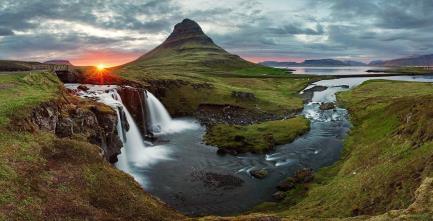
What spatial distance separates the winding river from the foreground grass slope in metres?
15.2

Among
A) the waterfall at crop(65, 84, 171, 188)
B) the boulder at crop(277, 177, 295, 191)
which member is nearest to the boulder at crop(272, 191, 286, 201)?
the boulder at crop(277, 177, 295, 191)

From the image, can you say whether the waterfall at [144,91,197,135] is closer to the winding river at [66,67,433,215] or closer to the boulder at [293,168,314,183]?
the winding river at [66,67,433,215]

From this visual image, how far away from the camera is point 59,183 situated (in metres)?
31.3

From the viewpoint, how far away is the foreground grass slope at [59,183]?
2716cm

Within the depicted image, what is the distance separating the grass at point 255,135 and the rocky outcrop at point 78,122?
23.1 m

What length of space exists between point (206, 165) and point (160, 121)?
38.0 meters

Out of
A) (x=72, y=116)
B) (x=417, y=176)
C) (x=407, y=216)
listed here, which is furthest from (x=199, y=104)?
(x=407, y=216)

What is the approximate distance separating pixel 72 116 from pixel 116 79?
Answer: 207 ft

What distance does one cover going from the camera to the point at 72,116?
5581cm

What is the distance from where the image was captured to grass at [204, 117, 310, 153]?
76825 millimetres

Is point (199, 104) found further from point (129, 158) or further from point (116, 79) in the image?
point (129, 158)

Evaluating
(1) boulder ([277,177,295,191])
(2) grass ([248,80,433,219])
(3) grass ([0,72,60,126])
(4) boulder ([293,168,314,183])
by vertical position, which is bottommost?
(1) boulder ([277,177,295,191])

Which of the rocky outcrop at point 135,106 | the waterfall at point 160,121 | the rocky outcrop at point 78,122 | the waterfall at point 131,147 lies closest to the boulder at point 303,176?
A: the waterfall at point 131,147

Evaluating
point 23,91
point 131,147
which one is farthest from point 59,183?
point 131,147
